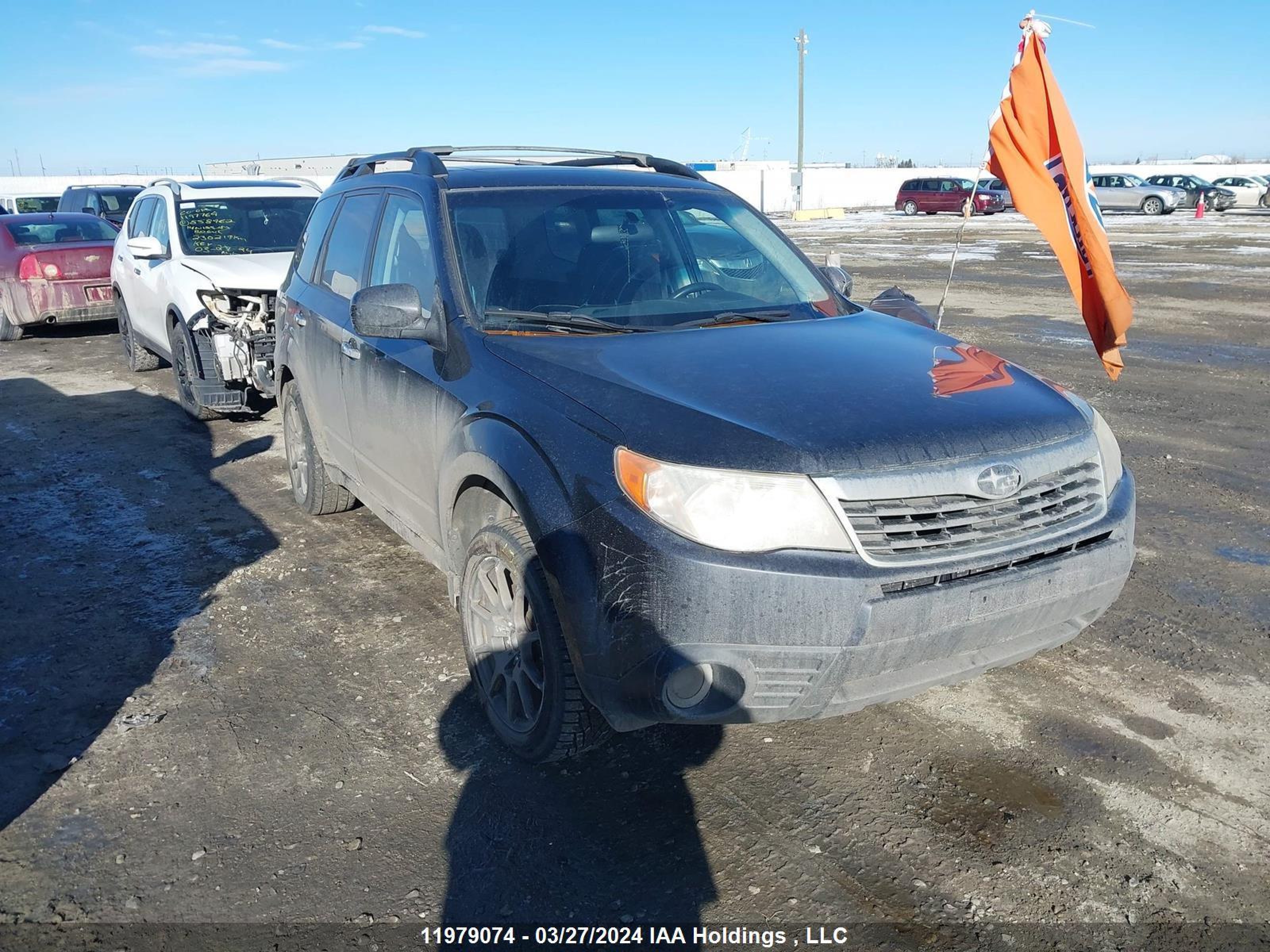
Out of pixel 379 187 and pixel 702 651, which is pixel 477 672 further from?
pixel 379 187

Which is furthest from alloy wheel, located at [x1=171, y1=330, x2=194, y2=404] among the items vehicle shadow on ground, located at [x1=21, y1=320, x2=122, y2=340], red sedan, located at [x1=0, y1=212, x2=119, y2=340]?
vehicle shadow on ground, located at [x1=21, y1=320, x2=122, y2=340]

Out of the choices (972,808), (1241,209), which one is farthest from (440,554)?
(1241,209)

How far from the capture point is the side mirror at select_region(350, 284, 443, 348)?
3.60 meters

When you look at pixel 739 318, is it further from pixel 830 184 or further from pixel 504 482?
pixel 830 184

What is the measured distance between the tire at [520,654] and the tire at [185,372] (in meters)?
5.30

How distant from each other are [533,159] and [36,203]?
2575 cm

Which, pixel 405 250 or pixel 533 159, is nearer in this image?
pixel 405 250

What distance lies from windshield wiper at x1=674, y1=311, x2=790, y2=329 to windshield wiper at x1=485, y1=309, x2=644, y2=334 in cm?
22

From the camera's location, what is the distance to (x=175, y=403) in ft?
29.9

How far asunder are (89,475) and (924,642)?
614 centimetres

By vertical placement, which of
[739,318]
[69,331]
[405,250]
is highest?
[405,250]

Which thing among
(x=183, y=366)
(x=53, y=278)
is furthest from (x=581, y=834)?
(x=53, y=278)

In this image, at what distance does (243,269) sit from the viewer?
25.8 feet

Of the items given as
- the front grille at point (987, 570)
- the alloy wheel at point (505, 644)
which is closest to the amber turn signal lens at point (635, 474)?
the alloy wheel at point (505, 644)
